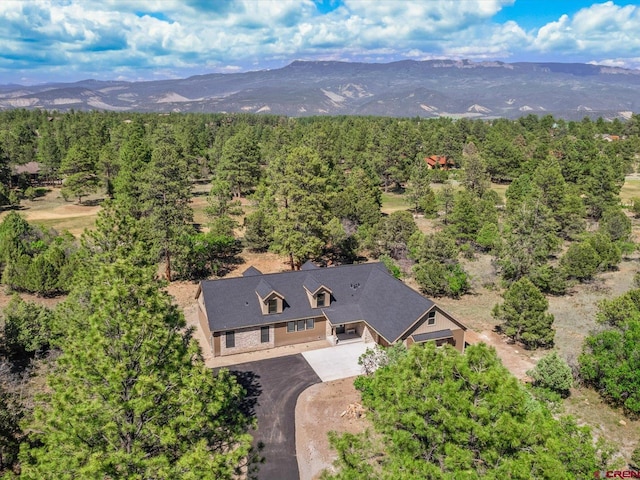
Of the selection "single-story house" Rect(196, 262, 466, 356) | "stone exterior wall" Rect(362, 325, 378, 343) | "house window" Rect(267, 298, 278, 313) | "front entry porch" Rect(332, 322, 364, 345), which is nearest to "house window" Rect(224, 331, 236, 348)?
"single-story house" Rect(196, 262, 466, 356)

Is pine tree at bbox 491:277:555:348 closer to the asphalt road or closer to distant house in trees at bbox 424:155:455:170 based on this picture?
the asphalt road

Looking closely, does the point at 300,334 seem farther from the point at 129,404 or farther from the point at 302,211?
the point at 129,404

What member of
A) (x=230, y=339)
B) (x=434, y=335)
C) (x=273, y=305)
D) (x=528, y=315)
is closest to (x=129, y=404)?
(x=230, y=339)

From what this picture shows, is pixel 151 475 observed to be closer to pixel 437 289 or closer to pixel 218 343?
Answer: pixel 218 343

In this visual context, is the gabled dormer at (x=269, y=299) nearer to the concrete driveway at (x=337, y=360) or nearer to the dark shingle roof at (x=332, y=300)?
the dark shingle roof at (x=332, y=300)

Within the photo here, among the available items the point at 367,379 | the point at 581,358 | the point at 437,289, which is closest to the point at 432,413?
the point at 367,379

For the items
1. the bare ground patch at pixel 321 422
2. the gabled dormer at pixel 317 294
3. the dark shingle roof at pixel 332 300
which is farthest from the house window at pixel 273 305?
the bare ground patch at pixel 321 422
